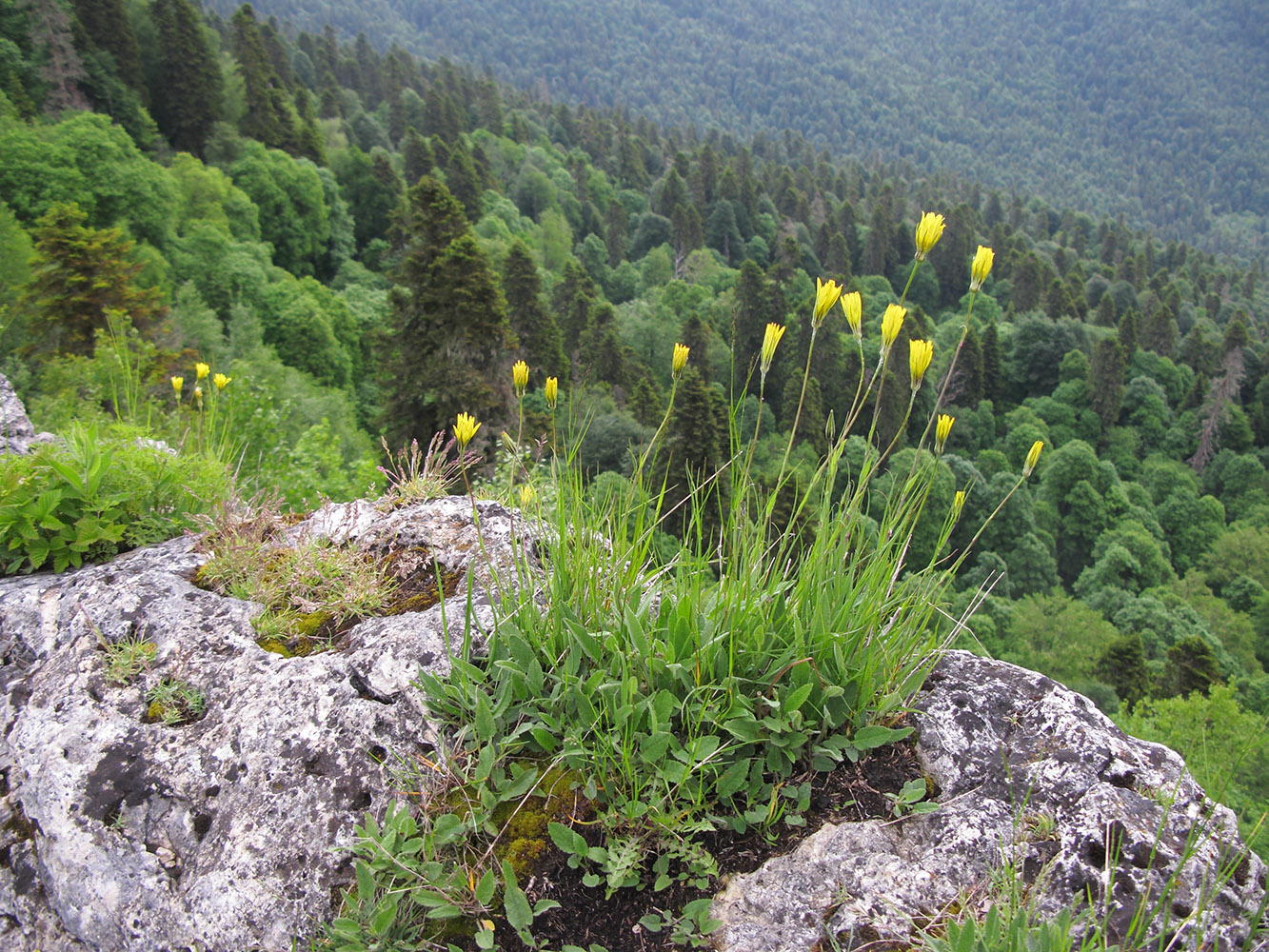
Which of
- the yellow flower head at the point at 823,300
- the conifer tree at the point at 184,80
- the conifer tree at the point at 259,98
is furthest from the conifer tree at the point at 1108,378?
the yellow flower head at the point at 823,300

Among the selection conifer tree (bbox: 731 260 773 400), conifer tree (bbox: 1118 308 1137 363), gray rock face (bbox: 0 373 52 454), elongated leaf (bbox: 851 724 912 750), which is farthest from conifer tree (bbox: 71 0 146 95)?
conifer tree (bbox: 1118 308 1137 363)

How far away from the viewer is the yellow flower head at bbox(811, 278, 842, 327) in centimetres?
229

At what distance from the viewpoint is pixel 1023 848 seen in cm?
217

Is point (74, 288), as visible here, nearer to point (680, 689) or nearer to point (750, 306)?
point (680, 689)

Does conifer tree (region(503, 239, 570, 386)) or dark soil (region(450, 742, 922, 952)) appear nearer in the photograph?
dark soil (region(450, 742, 922, 952))

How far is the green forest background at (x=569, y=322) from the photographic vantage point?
61.3 feet

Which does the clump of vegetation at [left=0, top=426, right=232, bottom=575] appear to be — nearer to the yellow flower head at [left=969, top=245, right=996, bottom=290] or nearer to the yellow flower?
the yellow flower

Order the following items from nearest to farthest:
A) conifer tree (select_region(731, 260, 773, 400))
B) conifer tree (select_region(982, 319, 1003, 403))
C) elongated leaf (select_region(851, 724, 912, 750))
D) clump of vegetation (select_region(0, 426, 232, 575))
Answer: elongated leaf (select_region(851, 724, 912, 750))
clump of vegetation (select_region(0, 426, 232, 575))
conifer tree (select_region(731, 260, 773, 400))
conifer tree (select_region(982, 319, 1003, 403))

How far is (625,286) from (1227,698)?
7148cm

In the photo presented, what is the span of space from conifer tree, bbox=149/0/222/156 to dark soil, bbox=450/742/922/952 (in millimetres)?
69087

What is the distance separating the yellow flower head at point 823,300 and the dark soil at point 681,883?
1.61m

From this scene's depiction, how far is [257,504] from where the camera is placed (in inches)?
169

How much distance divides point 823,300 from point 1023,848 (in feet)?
6.07

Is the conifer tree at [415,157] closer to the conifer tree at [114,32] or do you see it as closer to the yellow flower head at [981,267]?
the conifer tree at [114,32]
